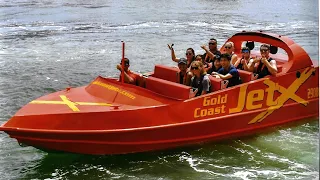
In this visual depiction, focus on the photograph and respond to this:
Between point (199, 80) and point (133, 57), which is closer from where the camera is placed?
point (199, 80)

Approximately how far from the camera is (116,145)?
22.9ft

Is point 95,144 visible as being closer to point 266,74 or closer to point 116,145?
point 116,145

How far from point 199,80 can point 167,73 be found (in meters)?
1.03

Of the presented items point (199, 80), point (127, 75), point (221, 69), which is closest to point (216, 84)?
point (199, 80)

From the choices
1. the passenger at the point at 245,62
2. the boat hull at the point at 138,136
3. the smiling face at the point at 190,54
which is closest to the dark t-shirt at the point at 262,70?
the passenger at the point at 245,62

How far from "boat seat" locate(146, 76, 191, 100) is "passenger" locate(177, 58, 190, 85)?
452 millimetres

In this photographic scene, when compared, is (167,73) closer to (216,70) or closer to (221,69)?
(216,70)

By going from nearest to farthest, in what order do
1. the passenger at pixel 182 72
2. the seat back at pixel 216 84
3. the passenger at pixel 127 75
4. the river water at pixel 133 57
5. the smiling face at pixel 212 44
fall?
1. the river water at pixel 133 57
2. the seat back at pixel 216 84
3. the passenger at pixel 182 72
4. the passenger at pixel 127 75
5. the smiling face at pixel 212 44

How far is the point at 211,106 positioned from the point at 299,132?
2438 mm

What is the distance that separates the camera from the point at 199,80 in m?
7.65

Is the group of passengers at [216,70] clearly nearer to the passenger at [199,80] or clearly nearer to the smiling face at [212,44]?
the passenger at [199,80]

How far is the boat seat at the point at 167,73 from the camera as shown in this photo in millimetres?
8359

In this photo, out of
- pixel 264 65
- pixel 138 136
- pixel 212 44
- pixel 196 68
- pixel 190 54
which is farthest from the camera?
pixel 212 44

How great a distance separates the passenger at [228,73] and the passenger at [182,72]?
1.90 ft
